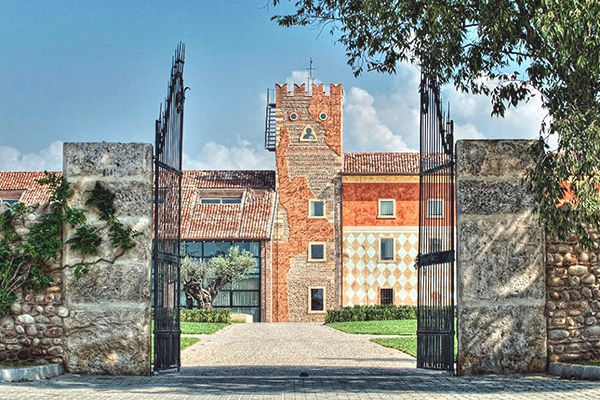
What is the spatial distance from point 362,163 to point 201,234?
9.13 meters

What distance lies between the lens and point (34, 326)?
10922mm

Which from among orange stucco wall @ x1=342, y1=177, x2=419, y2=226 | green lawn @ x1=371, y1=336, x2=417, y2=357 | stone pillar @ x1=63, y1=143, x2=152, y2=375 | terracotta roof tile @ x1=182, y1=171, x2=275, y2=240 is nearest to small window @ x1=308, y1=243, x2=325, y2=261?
orange stucco wall @ x1=342, y1=177, x2=419, y2=226

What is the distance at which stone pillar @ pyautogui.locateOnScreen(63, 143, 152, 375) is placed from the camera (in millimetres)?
10875

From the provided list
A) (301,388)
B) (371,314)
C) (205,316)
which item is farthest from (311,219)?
(301,388)

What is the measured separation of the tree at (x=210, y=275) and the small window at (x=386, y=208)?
23.6 feet

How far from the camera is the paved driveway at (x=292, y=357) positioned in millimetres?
12489

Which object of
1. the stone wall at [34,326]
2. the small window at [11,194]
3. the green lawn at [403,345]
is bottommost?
the green lawn at [403,345]

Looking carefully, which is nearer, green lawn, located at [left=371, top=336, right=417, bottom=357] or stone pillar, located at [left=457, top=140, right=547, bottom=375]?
stone pillar, located at [left=457, top=140, right=547, bottom=375]

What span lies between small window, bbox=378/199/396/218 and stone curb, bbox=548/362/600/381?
33.3 m

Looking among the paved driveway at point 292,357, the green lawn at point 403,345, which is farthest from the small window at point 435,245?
the green lawn at point 403,345

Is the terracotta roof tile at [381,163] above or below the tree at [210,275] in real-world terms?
above

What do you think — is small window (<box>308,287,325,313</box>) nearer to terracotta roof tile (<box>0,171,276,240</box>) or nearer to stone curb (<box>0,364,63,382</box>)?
terracotta roof tile (<box>0,171,276,240</box>)

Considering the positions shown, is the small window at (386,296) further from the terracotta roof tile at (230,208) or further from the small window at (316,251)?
the terracotta roof tile at (230,208)

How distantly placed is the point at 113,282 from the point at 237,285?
3203 centimetres
